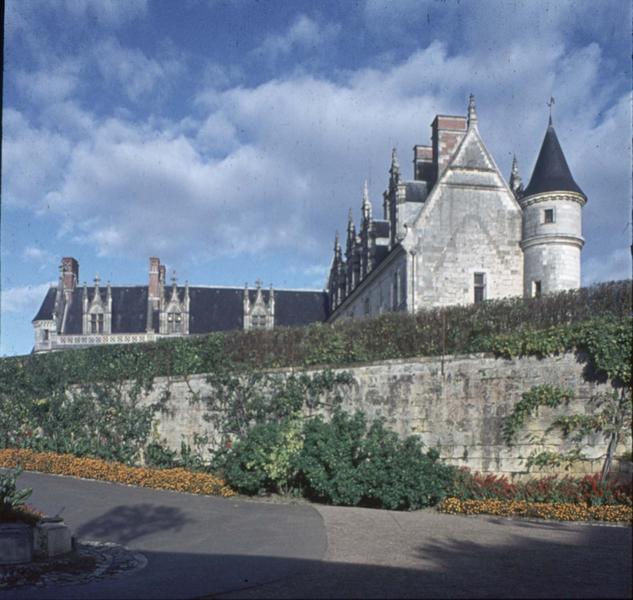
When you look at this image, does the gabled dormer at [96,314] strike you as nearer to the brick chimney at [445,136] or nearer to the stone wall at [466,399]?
the brick chimney at [445,136]

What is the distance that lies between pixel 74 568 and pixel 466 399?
7406 mm

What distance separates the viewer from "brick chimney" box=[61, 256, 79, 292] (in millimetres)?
45156

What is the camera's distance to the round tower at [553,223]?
21547 mm

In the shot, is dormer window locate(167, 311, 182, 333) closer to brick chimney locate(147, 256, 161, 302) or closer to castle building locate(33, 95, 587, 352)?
brick chimney locate(147, 256, 161, 302)

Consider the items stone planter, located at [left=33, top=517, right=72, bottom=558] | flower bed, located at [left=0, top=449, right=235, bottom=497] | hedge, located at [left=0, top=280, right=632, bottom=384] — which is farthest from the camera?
flower bed, located at [left=0, top=449, right=235, bottom=497]

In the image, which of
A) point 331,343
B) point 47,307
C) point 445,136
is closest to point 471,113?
point 445,136

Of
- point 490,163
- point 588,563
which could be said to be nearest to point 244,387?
point 588,563

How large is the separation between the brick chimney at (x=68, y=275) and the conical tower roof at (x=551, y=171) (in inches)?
1255

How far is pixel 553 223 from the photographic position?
70.9ft

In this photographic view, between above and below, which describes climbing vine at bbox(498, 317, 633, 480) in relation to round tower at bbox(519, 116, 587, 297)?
below

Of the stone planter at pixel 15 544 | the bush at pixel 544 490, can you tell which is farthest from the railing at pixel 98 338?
the stone planter at pixel 15 544

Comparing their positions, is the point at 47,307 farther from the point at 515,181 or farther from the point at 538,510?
the point at 538,510

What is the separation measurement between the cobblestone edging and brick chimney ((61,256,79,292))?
38519 mm

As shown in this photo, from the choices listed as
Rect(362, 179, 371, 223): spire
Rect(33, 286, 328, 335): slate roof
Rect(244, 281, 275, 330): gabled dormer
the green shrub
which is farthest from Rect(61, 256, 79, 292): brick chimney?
the green shrub
